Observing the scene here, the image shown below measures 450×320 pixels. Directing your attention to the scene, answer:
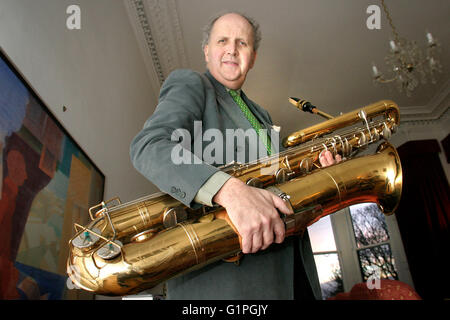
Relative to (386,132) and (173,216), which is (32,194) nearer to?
(173,216)

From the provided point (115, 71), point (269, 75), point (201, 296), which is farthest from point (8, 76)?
point (269, 75)

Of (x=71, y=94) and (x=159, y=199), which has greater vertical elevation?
(x=71, y=94)

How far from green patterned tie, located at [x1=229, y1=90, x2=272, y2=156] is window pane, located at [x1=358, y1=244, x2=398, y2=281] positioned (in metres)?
5.99

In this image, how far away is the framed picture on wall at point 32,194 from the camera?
868mm

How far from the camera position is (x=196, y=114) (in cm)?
83

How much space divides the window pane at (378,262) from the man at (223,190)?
607 centimetres

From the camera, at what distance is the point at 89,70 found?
1.71 meters

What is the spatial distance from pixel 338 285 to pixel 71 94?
23.7 ft

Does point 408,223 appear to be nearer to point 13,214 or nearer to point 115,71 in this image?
point 115,71

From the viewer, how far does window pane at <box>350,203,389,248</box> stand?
6059 millimetres

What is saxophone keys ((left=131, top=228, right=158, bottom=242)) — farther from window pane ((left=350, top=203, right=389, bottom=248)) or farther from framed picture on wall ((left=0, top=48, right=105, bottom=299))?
window pane ((left=350, top=203, right=389, bottom=248))
